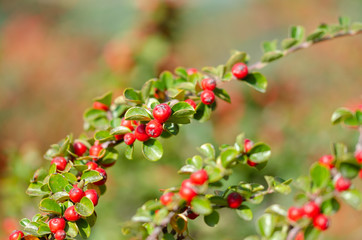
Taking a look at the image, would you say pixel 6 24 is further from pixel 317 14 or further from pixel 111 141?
pixel 111 141

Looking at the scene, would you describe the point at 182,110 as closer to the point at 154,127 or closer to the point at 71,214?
the point at 154,127

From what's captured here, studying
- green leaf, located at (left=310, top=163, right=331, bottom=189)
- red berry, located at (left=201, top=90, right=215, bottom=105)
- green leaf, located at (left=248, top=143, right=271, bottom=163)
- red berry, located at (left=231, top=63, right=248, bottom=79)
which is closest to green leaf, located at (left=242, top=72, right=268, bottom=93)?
red berry, located at (left=231, top=63, right=248, bottom=79)

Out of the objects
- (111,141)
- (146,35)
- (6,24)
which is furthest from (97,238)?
(6,24)

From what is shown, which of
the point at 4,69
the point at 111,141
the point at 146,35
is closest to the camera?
the point at 111,141

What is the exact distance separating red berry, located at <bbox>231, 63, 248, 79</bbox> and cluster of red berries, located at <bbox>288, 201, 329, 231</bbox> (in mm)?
393

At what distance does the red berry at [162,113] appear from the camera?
758 millimetres

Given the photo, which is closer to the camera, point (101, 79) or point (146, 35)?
point (101, 79)

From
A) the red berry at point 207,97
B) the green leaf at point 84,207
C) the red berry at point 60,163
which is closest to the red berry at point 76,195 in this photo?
the green leaf at point 84,207

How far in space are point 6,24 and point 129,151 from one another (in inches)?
211

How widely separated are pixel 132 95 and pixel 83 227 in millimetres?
312

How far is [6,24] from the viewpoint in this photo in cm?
547

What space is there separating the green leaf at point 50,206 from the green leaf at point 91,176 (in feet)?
0.24

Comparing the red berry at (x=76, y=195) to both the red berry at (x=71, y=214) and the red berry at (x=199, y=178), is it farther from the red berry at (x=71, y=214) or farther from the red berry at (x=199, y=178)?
the red berry at (x=199, y=178)

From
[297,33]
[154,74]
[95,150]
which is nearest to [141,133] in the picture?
[95,150]
